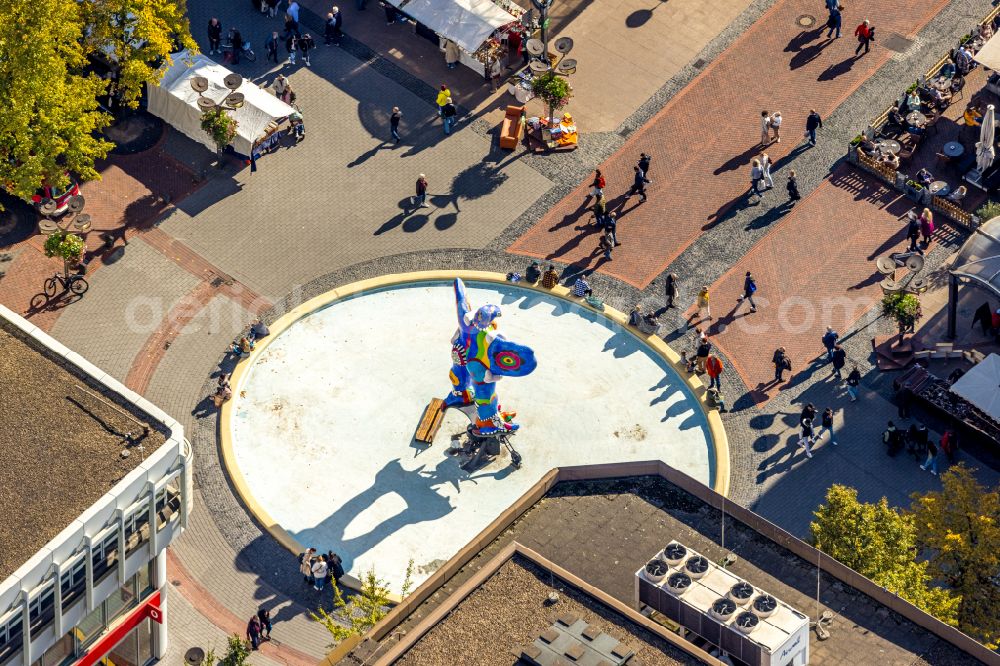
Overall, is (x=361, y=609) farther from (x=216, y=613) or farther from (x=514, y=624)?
(x=514, y=624)

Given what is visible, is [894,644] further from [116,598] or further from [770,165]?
[770,165]

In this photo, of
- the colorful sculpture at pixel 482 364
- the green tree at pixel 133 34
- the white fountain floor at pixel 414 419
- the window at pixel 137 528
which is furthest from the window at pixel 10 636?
the green tree at pixel 133 34

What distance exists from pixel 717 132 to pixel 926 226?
11723 millimetres

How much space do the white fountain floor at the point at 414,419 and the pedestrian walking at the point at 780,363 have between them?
3.96 metres

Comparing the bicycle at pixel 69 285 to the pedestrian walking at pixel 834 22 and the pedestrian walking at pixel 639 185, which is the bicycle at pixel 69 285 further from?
the pedestrian walking at pixel 834 22

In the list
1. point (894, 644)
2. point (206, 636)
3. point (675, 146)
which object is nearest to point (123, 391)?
point (206, 636)

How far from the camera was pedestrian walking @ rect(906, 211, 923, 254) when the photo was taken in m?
86.9

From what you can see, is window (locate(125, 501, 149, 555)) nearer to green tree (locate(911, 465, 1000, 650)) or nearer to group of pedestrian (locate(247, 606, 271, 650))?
group of pedestrian (locate(247, 606, 271, 650))

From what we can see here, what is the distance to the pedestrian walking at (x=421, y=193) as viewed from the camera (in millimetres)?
89625

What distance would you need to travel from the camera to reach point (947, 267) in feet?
277

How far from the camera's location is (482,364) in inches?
3004

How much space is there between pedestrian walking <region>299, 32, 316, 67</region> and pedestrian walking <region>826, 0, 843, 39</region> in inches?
1017

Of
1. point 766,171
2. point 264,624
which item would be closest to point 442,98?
point 766,171

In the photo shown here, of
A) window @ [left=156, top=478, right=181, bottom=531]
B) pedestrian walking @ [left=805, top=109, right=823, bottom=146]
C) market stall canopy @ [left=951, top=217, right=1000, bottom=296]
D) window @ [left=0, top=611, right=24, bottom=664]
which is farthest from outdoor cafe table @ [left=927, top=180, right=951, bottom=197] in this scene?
window @ [left=0, top=611, right=24, bottom=664]
